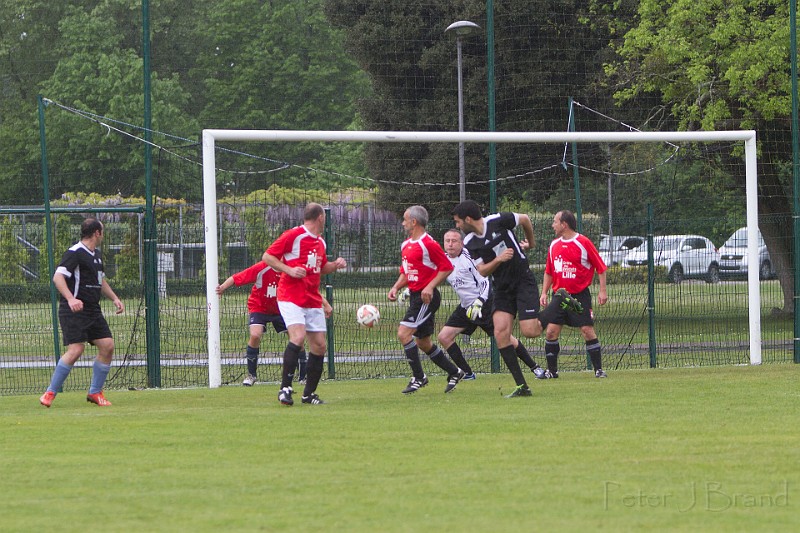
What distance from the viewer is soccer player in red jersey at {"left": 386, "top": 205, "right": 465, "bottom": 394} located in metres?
12.2

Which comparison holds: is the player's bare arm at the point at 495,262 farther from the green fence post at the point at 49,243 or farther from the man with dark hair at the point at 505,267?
the green fence post at the point at 49,243

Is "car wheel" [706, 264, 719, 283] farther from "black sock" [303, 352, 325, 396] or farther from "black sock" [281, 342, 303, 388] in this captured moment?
"black sock" [281, 342, 303, 388]

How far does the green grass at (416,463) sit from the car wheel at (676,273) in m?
6.16

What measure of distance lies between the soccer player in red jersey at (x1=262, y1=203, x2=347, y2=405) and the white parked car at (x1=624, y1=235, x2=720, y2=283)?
789 cm

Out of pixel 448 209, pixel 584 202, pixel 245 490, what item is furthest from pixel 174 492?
pixel 584 202

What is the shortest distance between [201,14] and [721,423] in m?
13.7

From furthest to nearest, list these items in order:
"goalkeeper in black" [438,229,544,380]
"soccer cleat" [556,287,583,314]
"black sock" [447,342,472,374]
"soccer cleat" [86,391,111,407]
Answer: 1. "soccer cleat" [556,287,583,314]
2. "black sock" [447,342,472,374]
3. "goalkeeper in black" [438,229,544,380]
4. "soccer cleat" [86,391,111,407]

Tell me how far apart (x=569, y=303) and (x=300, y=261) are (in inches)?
155

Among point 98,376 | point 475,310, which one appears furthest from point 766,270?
point 98,376

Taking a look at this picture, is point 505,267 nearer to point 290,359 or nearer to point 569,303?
point 569,303

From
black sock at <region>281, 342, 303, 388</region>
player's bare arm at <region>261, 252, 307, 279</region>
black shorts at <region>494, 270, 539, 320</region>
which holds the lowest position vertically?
black sock at <region>281, 342, 303, 388</region>

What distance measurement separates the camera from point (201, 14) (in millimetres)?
19969

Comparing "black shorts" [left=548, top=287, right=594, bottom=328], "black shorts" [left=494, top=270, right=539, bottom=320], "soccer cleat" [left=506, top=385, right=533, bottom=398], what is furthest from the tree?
"soccer cleat" [left=506, top=385, right=533, bottom=398]

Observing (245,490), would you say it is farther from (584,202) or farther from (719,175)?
(719,175)
